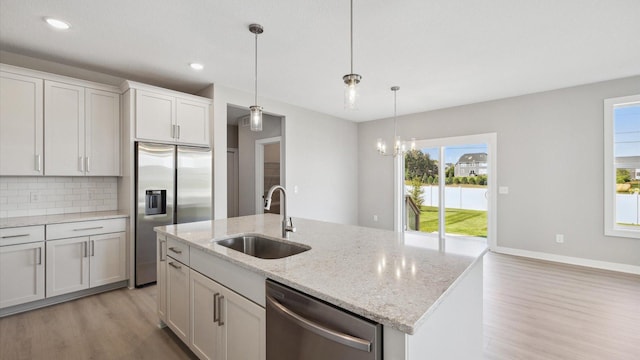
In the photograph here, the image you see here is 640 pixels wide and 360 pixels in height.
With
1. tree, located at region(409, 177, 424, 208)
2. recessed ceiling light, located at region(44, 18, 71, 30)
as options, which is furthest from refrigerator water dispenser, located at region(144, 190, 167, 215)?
tree, located at region(409, 177, 424, 208)

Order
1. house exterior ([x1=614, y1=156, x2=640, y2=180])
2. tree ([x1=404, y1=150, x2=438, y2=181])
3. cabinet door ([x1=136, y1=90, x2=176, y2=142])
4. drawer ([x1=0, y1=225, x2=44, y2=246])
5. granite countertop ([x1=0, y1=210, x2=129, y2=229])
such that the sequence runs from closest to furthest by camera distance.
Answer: drawer ([x1=0, y1=225, x2=44, y2=246])
granite countertop ([x1=0, y1=210, x2=129, y2=229])
cabinet door ([x1=136, y1=90, x2=176, y2=142])
house exterior ([x1=614, y1=156, x2=640, y2=180])
tree ([x1=404, y1=150, x2=438, y2=181])

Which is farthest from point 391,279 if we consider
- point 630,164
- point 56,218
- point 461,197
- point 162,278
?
point 630,164

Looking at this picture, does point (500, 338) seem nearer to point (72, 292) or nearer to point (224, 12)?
point (224, 12)

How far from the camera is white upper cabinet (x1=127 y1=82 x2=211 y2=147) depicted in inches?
131

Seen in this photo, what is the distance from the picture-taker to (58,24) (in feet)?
7.86

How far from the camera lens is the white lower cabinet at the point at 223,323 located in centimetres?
141

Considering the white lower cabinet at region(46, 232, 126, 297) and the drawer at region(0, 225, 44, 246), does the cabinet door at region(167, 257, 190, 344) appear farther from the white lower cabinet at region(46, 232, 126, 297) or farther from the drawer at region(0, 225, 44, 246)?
the drawer at region(0, 225, 44, 246)

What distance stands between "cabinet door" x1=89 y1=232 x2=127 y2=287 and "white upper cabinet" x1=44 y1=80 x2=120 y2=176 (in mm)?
778

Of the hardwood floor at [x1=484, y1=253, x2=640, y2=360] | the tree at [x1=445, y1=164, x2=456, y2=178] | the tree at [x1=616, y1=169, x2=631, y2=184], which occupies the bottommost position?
the hardwood floor at [x1=484, y1=253, x2=640, y2=360]

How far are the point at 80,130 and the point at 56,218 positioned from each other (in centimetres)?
98

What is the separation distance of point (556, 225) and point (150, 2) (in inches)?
224

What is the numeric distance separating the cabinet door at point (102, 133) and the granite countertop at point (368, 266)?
178 cm

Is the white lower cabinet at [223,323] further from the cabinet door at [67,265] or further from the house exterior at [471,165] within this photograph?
the house exterior at [471,165]

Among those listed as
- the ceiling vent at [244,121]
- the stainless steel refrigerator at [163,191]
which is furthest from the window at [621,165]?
the ceiling vent at [244,121]
